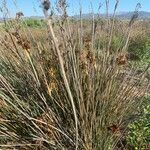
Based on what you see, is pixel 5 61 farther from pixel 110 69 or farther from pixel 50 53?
pixel 110 69

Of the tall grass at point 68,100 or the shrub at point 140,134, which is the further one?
the shrub at point 140,134

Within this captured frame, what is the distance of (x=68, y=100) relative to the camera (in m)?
3.07

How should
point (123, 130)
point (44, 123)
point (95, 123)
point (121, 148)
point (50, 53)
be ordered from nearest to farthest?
point (44, 123) < point (95, 123) < point (123, 130) < point (121, 148) < point (50, 53)

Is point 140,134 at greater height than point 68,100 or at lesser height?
lesser

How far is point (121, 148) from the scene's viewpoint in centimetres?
349

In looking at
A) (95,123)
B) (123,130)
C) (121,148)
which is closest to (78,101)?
(95,123)

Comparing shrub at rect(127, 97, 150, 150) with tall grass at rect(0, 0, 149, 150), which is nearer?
tall grass at rect(0, 0, 149, 150)

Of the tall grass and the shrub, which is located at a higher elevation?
the tall grass

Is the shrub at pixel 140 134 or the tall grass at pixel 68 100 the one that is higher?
the tall grass at pixel 68 100

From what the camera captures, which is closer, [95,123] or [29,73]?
[95,123]

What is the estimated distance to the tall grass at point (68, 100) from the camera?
3002 millimetres

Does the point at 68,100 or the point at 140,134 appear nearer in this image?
the point at 68,100

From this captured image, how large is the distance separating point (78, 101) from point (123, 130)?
1.56ft

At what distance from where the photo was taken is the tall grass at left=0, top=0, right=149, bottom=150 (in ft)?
9.85
